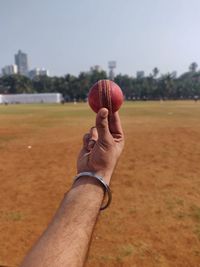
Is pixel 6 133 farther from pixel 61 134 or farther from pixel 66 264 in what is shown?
pixel 66 264

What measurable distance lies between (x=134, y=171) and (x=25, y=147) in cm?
684

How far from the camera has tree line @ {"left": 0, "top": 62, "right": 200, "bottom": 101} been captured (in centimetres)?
11144

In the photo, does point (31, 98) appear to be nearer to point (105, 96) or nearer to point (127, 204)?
point (127, 204)

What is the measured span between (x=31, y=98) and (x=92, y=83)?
3068 centimetres

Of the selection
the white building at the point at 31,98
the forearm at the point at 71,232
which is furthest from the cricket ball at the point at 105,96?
the white building at the point at 31,98

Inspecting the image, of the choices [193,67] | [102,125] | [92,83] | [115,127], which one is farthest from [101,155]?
[193,67]

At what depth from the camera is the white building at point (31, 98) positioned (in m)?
95.4

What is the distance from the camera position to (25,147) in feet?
48.7

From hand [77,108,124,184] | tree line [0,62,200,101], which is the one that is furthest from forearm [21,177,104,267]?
tree line [0,62,200,101]

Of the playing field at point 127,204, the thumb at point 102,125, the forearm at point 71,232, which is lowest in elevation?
the playing field at point 127,204

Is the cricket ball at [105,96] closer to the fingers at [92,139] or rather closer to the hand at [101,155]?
the fingers at [92,139]

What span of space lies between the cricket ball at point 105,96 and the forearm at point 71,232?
2.00 meters

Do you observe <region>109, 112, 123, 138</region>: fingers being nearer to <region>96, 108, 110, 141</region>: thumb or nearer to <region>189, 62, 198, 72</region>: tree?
<region>96, 108, 110, 141</region>: thumb

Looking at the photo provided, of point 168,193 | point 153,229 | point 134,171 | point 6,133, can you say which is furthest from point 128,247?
point 6,133
